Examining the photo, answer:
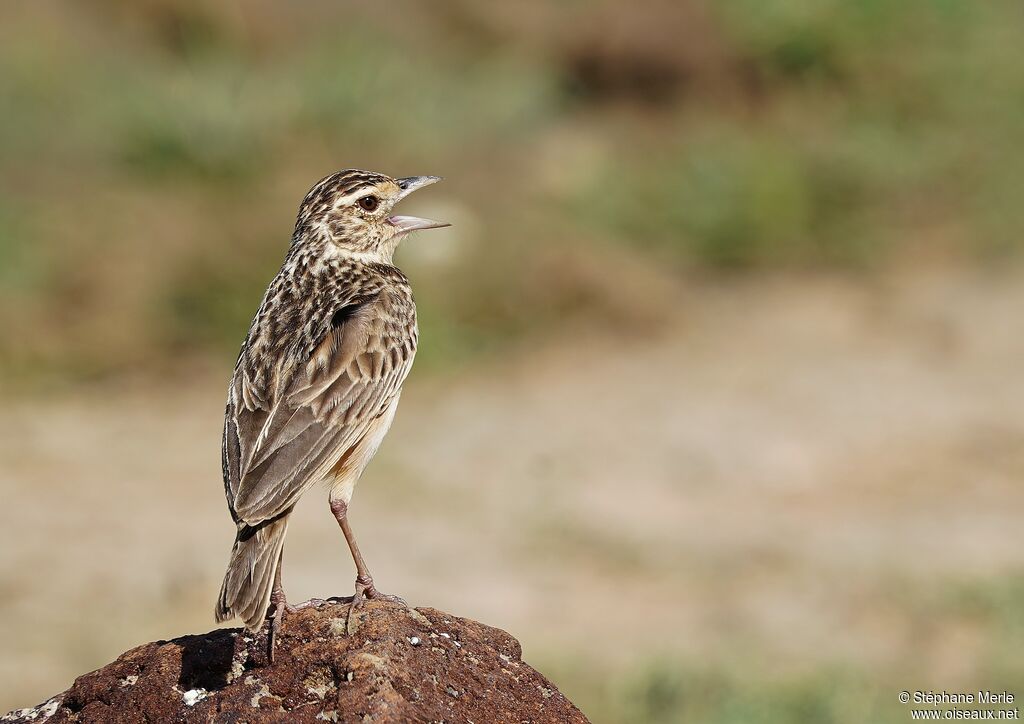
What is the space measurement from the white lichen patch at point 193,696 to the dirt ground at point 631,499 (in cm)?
440

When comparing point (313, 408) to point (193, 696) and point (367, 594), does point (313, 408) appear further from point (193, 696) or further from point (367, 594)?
point (193, 696)

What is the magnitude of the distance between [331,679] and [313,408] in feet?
3.90

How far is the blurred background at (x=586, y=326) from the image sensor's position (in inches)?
388

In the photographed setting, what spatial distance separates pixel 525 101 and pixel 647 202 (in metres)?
2.98

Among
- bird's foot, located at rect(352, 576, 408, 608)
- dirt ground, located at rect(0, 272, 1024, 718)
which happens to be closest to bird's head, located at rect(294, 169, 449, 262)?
bird's foot, located at rect(352, 576, 408, 608)

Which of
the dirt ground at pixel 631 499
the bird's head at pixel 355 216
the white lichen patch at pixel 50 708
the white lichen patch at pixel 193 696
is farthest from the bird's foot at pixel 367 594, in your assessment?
the dirt ground at pixel 631 499

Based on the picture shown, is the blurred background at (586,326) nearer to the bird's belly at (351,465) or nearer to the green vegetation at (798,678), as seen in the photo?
the green vegetation at (798,678)

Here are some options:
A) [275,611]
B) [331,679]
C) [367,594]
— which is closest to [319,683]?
[331,679]

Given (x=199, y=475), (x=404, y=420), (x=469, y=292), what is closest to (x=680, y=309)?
(x=469, y=292)

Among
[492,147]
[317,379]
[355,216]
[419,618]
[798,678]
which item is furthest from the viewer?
[492,147]

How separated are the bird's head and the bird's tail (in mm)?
1950

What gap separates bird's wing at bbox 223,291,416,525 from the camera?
503 cm

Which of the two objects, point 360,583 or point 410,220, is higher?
point 410,220

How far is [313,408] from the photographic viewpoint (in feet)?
17.8
